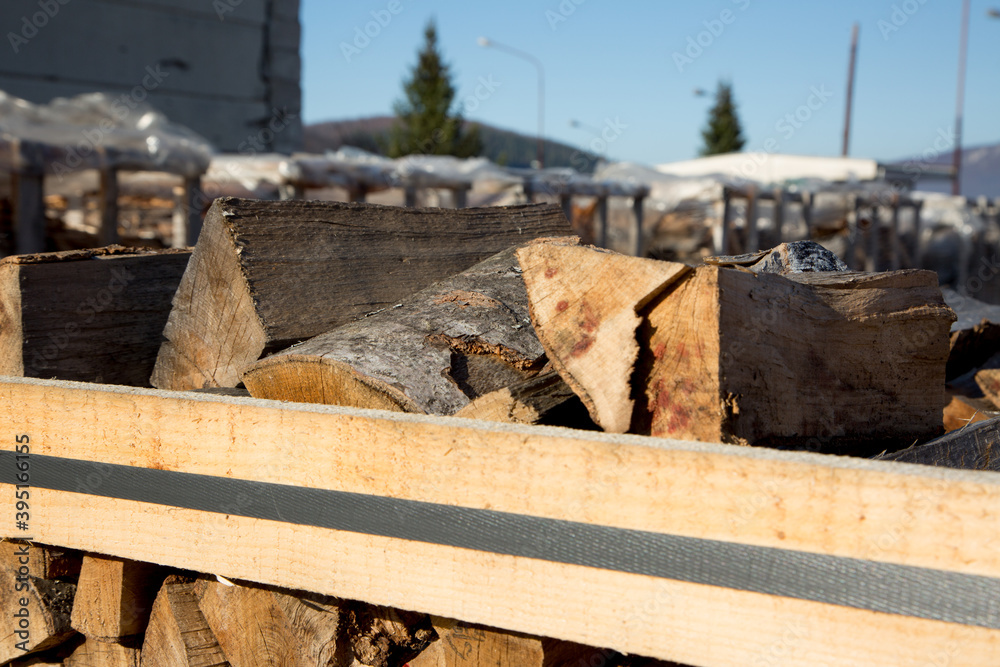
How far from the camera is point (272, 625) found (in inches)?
67.7

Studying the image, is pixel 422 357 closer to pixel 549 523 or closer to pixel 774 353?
pixel 549 523

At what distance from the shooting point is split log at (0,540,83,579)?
193cm

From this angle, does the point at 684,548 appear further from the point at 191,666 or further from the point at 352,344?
the point at 191,666

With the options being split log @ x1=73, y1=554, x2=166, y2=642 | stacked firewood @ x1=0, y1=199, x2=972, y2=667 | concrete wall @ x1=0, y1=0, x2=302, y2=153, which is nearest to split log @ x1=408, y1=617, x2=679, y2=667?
stacked firewood @ x1=0, y1=199, x2=972, y2=667

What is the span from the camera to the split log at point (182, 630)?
181 centimetres

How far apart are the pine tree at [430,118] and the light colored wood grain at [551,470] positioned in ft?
125

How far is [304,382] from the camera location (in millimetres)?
1881

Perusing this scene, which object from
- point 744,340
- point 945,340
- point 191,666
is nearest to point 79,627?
point 191,666

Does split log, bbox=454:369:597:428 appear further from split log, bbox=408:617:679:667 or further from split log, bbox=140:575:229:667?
split log, bbox=140:575:229:667

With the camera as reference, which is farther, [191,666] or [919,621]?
[191,666]

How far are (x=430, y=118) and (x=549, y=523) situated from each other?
4292 cm

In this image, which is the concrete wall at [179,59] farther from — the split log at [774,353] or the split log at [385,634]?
the split log at [774,353]

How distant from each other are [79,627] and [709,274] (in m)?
1.69

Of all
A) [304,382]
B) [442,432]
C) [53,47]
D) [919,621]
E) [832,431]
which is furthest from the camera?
[53,47]
